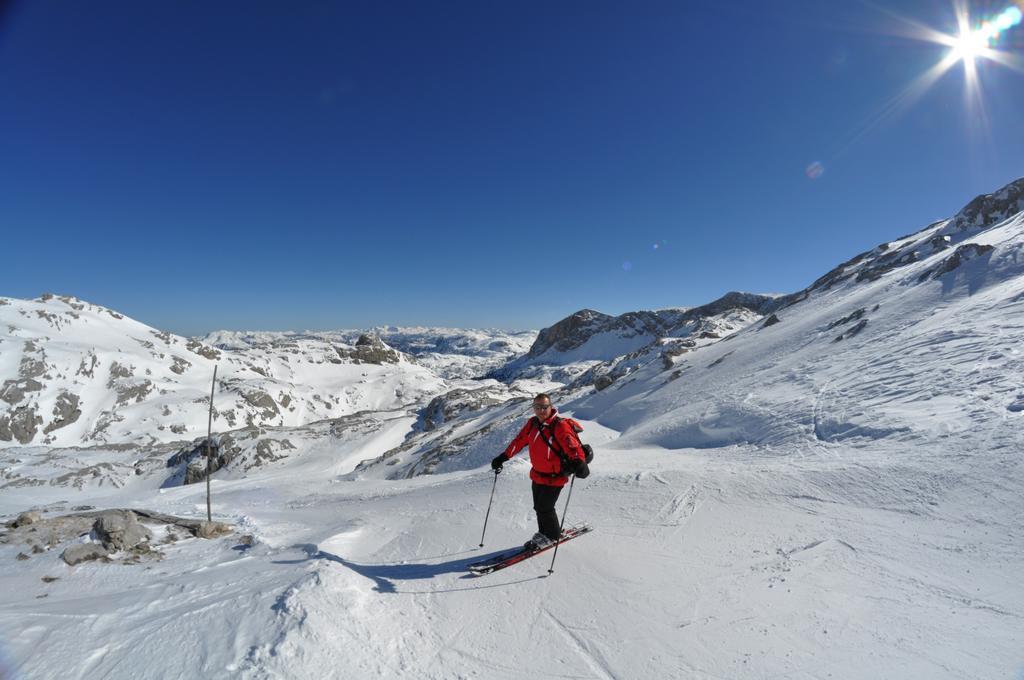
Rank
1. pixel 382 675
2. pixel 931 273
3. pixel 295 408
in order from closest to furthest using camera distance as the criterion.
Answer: pixel 382 675 → pixel 931 273 → pixel 295 408

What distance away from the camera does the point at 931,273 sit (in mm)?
29172

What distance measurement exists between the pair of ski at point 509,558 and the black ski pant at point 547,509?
196 millimetres

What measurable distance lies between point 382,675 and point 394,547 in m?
3.93

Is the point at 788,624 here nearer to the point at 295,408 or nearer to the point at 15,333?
the point at 295,408

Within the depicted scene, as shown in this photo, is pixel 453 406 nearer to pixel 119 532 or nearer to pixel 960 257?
pixel 119 532

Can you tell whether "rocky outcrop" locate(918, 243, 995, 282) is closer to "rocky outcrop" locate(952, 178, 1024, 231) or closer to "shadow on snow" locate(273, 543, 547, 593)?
"rocky outcrop" locate(952, 178, 1024, 231)

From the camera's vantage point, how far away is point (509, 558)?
6914 mm

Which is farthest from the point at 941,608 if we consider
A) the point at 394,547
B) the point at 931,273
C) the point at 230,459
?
the point at 230,459

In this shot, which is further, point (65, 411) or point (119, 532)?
point (65, 411)

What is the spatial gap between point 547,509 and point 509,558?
1.01 metres

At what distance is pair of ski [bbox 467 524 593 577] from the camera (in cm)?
663

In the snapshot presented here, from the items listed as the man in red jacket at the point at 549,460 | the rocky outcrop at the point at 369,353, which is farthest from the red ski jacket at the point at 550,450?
the rocky outcrop at the point at 369,353

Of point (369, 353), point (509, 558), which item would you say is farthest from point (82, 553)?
point (369, 353)

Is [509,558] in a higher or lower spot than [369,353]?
lower
